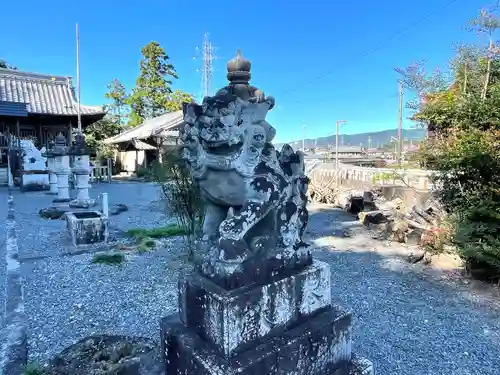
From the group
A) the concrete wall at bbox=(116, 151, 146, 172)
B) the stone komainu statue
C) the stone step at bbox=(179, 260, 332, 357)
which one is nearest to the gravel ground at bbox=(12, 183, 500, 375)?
the stone step at bbox=(179, 260, 332, 357)

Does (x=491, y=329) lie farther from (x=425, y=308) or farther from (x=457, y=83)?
(x=457, y=83)

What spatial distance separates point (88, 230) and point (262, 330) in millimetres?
5112

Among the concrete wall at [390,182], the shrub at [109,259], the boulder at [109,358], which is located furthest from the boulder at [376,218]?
the boulder at [109,358]

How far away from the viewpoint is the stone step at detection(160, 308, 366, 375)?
146 centimetres

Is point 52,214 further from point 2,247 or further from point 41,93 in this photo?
point 41,93

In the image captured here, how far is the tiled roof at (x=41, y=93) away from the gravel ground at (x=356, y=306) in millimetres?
14004

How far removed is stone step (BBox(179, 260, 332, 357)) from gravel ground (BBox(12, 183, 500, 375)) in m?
1.26

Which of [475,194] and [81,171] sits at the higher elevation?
[81,171]

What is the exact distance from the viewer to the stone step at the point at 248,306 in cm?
147

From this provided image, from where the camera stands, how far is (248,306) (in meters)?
1.51

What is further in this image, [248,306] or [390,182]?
[390,182]

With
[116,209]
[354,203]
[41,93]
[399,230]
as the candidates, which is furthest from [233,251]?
[41,93]

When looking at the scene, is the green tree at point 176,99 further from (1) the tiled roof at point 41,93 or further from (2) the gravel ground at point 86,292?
(2) the gravel ground at point 86,292

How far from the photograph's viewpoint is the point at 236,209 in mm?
1748
